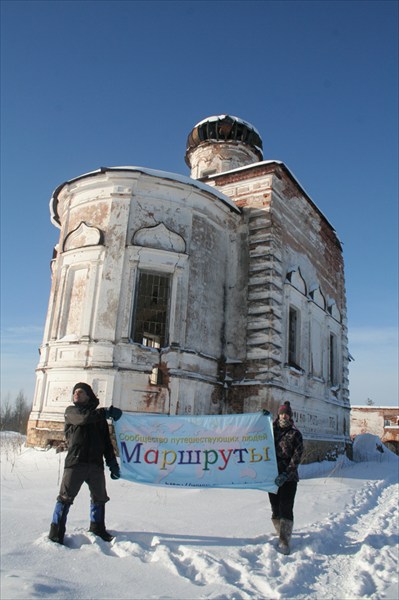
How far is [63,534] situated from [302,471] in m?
8.64

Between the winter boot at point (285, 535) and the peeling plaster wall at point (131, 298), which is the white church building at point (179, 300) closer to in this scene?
the peeling plaster wall at point (131, 298)

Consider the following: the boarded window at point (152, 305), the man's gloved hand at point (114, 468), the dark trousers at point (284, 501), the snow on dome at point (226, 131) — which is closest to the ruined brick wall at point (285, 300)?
the boarded window at point (152, 305)

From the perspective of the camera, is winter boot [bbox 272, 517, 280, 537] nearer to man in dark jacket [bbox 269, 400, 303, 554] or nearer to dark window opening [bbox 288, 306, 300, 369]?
man in dark jacket [bbox 269, 400, 303, 554]

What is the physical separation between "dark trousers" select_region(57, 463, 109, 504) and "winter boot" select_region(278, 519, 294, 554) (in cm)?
187

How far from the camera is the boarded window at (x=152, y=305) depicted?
11.9m

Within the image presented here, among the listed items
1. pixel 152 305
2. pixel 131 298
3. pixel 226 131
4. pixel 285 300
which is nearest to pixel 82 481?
pixel 131 298

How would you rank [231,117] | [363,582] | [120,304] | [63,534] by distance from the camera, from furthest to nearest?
[231,117]
[120,304]
[63,534]
[363,582]

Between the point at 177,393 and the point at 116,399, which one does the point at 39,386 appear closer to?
the point at 116,399

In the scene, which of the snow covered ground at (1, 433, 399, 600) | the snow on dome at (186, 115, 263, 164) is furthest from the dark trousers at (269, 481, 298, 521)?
the snow on dome at (186, 115, 263, 164)

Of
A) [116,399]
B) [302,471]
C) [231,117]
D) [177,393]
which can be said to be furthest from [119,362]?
[231,117]

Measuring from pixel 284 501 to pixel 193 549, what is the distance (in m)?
1.27

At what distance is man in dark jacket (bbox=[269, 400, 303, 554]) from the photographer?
5.15 metres

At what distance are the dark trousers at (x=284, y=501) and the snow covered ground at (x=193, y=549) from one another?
0.92 feet

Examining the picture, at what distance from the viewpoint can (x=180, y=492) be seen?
772 centimetres
